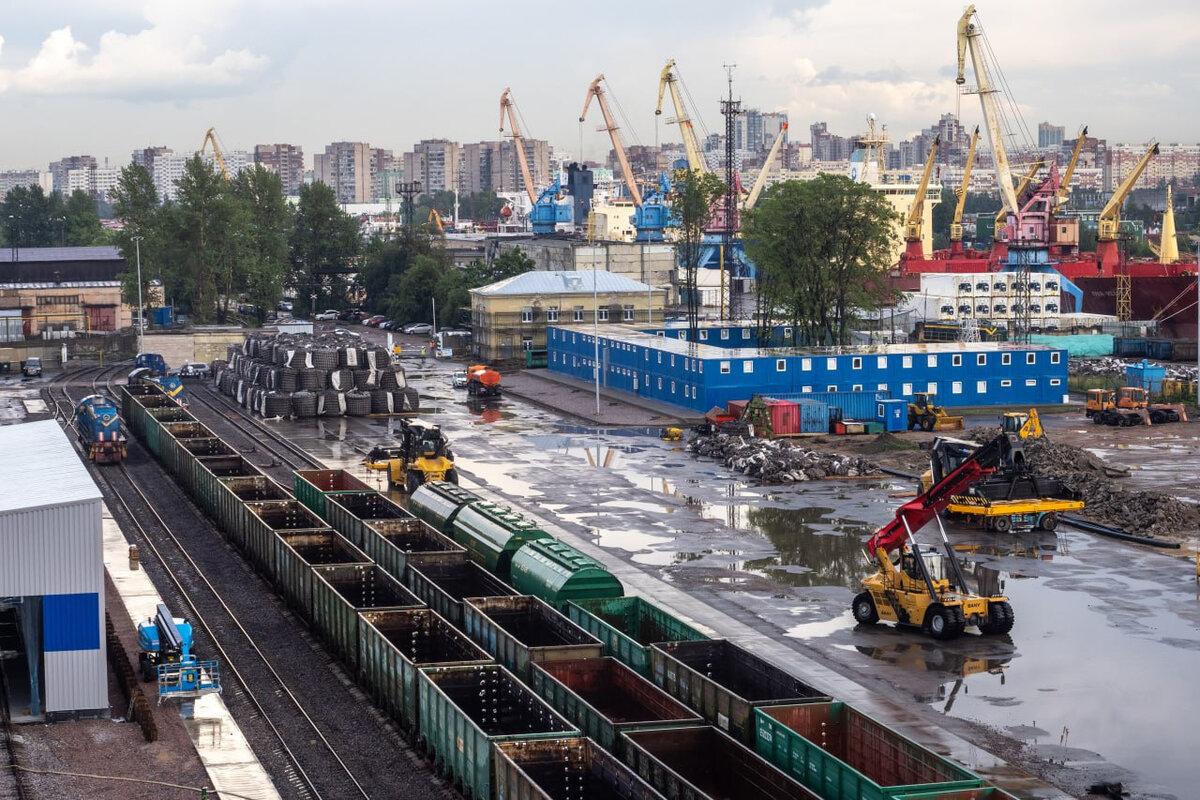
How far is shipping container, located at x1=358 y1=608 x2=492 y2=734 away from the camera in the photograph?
2712 centimetres

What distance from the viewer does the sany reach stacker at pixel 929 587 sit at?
34312 mm

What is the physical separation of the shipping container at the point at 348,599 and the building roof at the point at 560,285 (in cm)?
6556

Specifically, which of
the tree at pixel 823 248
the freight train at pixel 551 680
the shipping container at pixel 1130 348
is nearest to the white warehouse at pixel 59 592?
the freight train at pixel 551 680

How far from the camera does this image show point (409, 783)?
25031mm

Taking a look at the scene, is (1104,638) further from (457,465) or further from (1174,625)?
(457,465)

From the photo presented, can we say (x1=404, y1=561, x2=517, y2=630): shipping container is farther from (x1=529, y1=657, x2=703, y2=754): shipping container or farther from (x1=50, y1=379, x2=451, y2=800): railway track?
(x1=529, y1=657, x2=703, y2=754): shipping container

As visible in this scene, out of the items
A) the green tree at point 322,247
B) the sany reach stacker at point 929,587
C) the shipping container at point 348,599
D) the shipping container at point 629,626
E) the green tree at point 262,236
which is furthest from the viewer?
the green tree at point 322,247

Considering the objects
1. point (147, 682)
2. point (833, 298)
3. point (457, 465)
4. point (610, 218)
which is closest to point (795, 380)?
point (833, 298)

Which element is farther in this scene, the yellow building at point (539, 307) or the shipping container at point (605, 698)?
the yellow building at point (539, 307)

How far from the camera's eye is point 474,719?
2577cm

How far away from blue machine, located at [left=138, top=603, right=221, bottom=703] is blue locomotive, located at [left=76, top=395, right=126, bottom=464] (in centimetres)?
3067

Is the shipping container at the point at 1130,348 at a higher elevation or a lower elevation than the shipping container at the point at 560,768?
higher

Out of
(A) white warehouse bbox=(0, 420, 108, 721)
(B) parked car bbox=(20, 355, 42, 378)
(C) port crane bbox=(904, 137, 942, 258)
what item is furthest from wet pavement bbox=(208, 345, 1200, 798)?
(C) port crane bbox=(904, 137, 942, 258)

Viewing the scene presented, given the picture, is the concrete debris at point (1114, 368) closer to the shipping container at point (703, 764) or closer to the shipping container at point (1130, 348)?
the shipping container at point (1130, 348)
